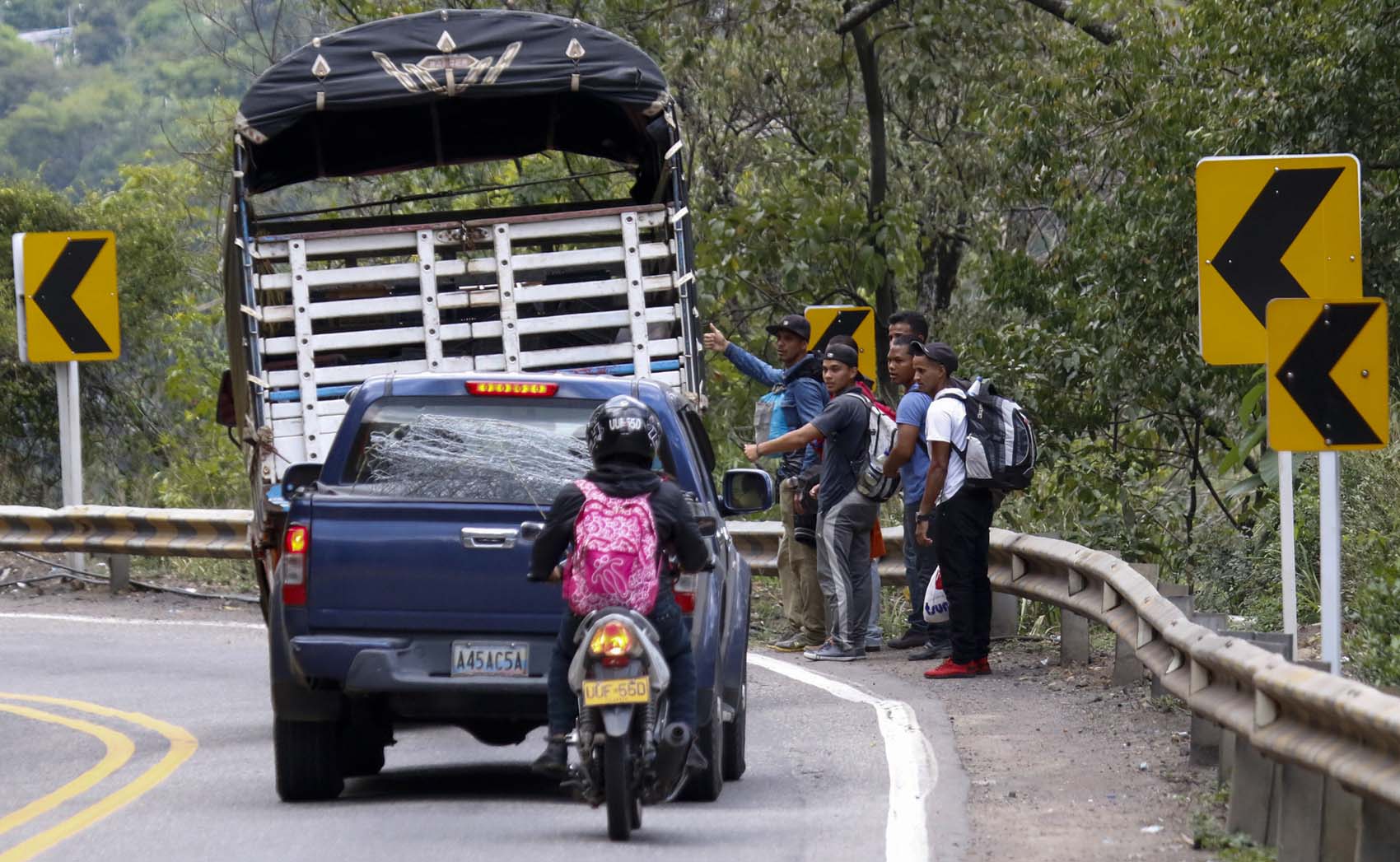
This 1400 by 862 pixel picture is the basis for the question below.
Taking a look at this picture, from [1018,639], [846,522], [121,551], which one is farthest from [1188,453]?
[121,551]

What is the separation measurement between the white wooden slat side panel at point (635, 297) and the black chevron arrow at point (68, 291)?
6.78 metres

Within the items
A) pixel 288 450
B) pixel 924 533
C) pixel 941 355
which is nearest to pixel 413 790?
pixel 288 450

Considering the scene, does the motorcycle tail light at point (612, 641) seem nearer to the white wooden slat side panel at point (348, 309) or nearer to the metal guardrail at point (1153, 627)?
the metal guardrail at point (1153, 627)

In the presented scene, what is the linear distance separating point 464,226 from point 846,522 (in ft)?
10.1

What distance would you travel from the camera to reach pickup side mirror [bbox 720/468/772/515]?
9.38m

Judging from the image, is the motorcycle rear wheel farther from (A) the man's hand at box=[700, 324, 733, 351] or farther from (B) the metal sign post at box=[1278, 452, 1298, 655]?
(A) the man's hand at box=[700, 324, 733, 351]

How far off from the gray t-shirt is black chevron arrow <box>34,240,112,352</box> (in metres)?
7.21

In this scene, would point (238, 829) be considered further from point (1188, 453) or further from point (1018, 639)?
point (1188, 453)

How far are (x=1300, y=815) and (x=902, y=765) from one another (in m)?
2.93

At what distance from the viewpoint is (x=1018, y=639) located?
14.5 m

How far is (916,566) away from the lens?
46.6ft

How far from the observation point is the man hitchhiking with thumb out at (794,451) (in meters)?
14.2

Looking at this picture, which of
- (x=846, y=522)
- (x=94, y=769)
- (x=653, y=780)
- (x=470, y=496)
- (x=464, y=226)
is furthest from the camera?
(x=846, y=522)

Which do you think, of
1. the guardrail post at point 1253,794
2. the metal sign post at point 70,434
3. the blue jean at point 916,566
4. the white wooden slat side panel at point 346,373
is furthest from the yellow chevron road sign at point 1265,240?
the metal sign post at point 70,434
